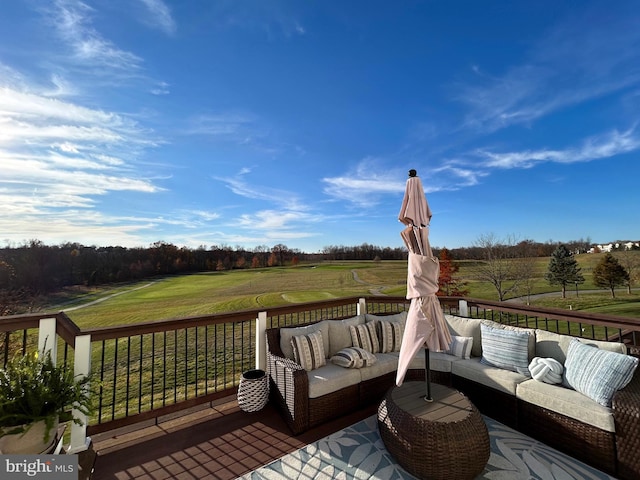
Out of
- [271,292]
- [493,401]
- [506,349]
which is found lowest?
[271,292]

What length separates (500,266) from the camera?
17.6m

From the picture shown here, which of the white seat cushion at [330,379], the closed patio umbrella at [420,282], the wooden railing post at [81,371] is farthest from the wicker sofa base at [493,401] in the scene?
the wooden railing post at [81,371]

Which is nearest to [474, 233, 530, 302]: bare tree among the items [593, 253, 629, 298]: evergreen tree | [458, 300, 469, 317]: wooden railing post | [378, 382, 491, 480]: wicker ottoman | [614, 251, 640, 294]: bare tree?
[593, 253, 629, 298]: evergreen tree

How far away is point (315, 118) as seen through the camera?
7.03 meters

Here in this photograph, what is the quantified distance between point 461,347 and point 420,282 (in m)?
1.61

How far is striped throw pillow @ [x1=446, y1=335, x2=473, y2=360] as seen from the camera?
3365mm

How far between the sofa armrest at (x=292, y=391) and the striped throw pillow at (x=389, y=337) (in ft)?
4.60

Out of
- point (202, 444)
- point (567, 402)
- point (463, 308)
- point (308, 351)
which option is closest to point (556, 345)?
point (567, 402)

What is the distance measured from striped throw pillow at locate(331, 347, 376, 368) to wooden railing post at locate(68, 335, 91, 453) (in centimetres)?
244

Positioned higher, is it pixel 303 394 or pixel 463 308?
pixel 463 308

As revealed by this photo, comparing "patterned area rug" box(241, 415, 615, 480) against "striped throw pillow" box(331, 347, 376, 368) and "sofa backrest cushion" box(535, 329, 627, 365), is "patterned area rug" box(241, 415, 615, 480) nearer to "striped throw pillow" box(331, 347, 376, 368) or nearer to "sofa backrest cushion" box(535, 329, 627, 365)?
"striped throw pillow" box(331, 347, 376, 368)

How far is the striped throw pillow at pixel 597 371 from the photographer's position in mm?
2195

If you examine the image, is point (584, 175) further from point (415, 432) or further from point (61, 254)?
point (61, 254)

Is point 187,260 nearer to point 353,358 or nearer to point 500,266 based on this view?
point 500,266
